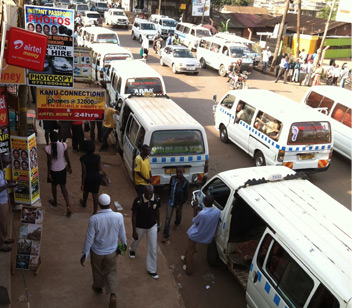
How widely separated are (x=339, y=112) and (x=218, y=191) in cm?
736

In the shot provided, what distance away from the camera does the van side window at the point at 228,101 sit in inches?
505

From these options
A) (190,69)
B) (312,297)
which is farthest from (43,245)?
(190,69)

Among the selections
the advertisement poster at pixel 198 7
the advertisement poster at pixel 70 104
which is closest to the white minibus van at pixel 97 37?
the advertisement poster at pixel 70 104

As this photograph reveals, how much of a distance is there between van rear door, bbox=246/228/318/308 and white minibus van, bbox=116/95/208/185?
12.0 feet

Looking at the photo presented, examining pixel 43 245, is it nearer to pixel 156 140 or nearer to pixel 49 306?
pixel 49 306

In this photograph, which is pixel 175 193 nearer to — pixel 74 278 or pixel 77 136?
pixel 74 278

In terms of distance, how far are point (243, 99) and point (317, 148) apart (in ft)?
9.02

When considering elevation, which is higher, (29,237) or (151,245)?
(29,237)

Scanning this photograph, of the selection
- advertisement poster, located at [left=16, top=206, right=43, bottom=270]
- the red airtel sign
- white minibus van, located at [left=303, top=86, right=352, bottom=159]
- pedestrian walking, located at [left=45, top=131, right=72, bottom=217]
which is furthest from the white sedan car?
advertisement poster, located at [left=16, top=206, right=43, bottom=270]

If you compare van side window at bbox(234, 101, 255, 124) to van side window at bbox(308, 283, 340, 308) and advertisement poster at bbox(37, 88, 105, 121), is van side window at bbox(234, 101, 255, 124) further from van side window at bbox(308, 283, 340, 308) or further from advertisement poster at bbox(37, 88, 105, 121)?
van side window at bbox(308, 283, 340, 308)

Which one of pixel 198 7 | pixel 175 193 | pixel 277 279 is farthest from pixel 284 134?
pixel 198 7

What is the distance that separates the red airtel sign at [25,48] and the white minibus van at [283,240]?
349cm

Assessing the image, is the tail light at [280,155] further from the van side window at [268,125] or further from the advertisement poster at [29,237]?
the advertisement poster at [29,237]

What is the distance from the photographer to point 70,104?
7.68 metres
